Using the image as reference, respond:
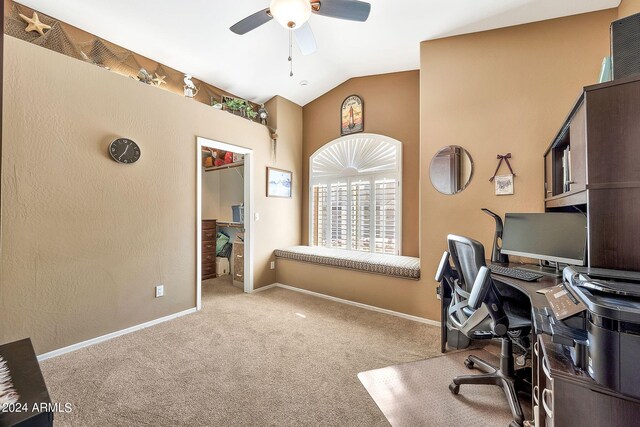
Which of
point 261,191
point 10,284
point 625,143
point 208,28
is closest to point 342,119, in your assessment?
point 261,191

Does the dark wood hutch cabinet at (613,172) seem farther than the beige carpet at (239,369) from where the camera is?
No

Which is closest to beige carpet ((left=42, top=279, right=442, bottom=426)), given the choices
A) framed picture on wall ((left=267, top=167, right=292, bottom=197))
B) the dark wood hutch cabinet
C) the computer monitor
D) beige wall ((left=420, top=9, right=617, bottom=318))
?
beige wall ((left=420, top=9, right=617, bottom=318))

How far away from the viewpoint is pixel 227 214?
206 inches

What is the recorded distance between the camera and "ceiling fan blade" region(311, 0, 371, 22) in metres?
1.93

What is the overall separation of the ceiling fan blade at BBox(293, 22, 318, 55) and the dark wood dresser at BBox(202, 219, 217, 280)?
129 inches

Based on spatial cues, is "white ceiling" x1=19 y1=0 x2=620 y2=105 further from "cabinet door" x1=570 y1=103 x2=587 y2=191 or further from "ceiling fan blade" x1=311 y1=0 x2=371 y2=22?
"cabinet door" x1=570 y1=103 x2=587 y2=191

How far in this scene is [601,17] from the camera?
223 cm

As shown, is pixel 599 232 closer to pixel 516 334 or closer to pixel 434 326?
pixel 516 334

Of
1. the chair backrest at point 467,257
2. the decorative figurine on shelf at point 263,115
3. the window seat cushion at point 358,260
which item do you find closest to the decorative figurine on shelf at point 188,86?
the decorative figurine on shelf at point 263,115

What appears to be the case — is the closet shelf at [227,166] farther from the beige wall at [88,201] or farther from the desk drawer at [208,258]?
the desk drawer at [208,258]

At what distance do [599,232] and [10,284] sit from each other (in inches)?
147

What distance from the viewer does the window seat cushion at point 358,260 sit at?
3.05 m

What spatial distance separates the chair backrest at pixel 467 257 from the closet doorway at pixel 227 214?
9.33 feet

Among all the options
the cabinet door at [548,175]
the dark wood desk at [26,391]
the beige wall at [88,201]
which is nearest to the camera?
the dark wood desk at [26,391]
